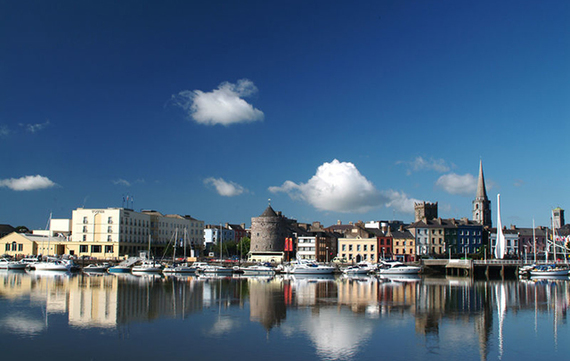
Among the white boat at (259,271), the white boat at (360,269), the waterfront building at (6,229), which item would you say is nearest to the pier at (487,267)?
the white boat at (360,269)

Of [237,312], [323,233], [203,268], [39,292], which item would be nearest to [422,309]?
[237,312]

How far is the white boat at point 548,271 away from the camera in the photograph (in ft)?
249

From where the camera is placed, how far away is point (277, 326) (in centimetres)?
2917

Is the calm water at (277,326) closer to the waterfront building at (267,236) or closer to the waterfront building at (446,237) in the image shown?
the waterfront building at (267,236)

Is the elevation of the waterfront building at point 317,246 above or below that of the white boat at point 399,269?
above

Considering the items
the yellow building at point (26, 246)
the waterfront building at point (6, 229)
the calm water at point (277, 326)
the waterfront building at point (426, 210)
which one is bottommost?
the calm water at point (277, 326)

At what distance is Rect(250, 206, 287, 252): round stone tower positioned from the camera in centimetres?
10462

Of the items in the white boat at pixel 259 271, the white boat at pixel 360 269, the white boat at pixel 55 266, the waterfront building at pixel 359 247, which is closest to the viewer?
the white boat at pixel 360 269

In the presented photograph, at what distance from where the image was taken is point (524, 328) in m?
29.4

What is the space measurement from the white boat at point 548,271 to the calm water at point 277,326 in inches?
1259

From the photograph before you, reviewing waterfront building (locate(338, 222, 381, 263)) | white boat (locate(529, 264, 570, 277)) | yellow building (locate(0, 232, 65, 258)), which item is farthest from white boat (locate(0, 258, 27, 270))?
white boat (locate(529, 264, 570, 277))

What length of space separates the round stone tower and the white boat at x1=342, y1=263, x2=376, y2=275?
23.9 m

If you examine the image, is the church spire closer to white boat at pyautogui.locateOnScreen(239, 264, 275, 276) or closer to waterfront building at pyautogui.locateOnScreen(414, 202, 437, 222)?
waterfront building at pyautogui.locateOnScreen(414, 202, 437, 222)

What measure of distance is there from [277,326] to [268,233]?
2984 inches
